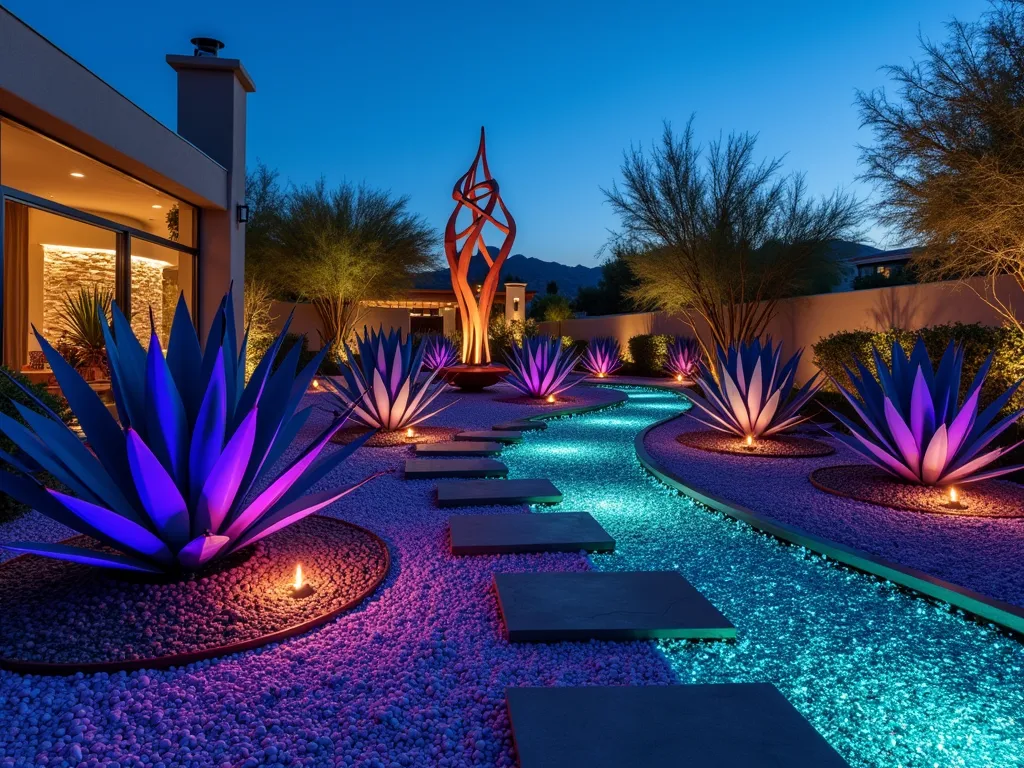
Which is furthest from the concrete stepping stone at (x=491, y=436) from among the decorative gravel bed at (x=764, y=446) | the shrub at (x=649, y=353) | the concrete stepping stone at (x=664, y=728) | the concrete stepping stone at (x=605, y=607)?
the shrub at (x=649, y=353)

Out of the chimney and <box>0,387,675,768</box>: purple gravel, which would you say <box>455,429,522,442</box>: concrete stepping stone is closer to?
<box>0,387,675,768</box>: purple gravel

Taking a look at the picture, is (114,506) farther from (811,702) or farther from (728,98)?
(728,98)

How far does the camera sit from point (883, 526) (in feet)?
12.2

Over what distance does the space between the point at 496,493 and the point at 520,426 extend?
137 inches

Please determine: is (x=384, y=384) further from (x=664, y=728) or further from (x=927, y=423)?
(x=664, y=728)

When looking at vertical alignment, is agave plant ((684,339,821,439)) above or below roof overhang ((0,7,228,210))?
below

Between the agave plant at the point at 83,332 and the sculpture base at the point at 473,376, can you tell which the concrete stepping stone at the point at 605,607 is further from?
the sculpture base at the point at 473,376

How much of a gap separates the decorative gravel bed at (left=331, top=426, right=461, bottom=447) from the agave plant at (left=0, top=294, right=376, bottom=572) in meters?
3.73

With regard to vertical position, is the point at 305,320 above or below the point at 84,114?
below

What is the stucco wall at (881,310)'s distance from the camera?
845 centimetres

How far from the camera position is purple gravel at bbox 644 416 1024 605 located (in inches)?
118

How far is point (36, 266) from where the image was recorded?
7.99 metres

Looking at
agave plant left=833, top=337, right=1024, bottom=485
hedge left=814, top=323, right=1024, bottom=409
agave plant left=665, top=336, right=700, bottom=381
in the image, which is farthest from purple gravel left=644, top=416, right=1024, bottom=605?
agave plant left=665, top=336, right=700, bottom=381

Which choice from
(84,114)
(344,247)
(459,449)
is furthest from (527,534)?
(344,247)
